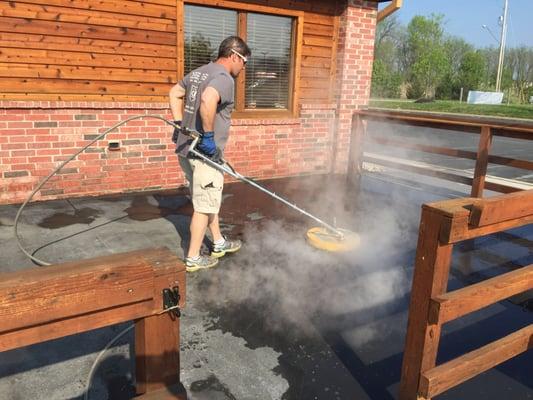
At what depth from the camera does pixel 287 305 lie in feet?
11.2

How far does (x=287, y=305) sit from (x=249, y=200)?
9.92 ft

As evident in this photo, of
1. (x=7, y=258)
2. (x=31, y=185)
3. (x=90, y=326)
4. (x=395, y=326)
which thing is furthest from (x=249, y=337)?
(x=31, y=185)

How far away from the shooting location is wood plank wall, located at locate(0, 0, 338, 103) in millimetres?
5414

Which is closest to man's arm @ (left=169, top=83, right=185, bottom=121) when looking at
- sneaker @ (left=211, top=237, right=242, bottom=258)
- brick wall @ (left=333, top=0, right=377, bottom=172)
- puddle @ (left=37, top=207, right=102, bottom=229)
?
sneaker @ (left=211, top=237, right=242, bottom=258)

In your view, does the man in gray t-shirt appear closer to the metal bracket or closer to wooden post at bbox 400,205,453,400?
wooden post at bbox 400,205,453,400

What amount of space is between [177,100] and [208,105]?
2.13ft

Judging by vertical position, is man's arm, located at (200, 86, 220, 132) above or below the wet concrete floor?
above

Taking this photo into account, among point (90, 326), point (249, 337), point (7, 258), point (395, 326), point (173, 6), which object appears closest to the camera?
point (90, 326)

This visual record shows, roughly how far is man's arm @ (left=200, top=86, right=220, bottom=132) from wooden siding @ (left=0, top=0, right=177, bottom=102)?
304 cm

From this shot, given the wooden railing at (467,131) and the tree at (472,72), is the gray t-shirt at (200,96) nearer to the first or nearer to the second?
the wooden railing at (467,131)

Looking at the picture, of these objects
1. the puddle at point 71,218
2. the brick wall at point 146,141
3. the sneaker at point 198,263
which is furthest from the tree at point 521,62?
the sneaker at point 198,263

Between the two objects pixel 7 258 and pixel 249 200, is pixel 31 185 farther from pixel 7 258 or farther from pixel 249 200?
pixel 249 200

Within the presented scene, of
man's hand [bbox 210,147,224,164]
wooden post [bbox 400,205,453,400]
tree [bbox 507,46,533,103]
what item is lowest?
wooden post [bbox 400,205,453,400]

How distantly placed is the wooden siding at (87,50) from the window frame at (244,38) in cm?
12
